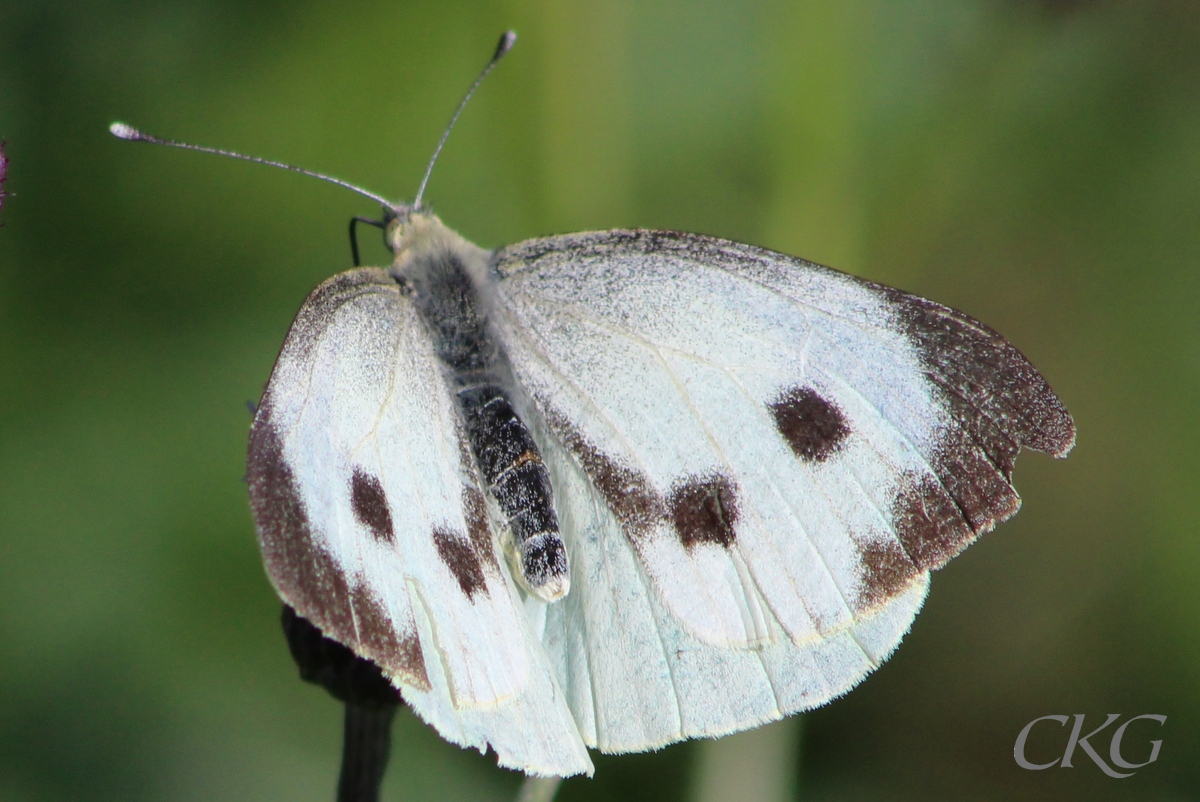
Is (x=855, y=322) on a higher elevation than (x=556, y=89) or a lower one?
lower

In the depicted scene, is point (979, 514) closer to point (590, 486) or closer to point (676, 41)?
point (590, 486)

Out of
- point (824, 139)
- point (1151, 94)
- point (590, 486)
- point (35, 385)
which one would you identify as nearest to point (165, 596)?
point (35, 385)

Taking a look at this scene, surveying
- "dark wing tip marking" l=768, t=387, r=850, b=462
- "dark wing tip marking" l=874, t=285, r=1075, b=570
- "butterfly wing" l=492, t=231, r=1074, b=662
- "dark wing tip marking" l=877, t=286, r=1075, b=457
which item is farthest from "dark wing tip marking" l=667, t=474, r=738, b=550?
"dark wing tip marking" l=877, t=286, r=1075, b=457

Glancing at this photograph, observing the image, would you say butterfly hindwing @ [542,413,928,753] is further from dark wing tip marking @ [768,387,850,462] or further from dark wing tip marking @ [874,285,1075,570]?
dark wing tip marking @ [768,387,850,462]

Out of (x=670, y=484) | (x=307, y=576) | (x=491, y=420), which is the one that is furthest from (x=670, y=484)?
(x=307, y=576)

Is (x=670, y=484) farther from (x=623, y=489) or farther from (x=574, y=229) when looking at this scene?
(x=574, y=229)
